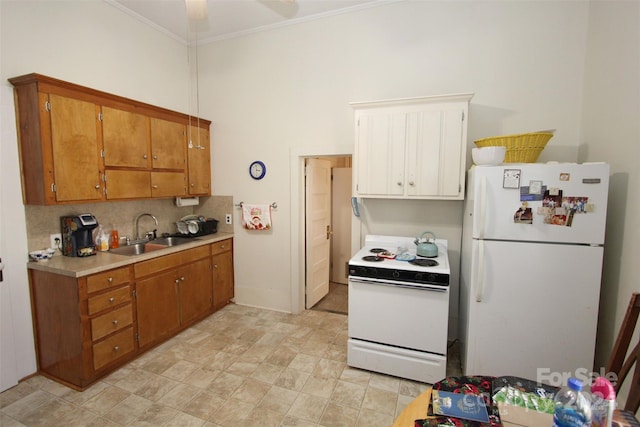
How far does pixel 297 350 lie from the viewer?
9.43 feet

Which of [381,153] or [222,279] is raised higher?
[381,153]

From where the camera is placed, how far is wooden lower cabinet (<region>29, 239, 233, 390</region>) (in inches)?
88.7

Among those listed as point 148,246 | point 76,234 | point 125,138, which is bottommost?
point 148,246

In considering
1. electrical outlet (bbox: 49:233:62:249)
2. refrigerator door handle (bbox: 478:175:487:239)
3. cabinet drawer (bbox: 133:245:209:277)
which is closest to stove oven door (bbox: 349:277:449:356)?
refrigerator door handle (bbox: 478:175:487:239)

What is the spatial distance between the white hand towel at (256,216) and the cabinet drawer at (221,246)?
0.32 m

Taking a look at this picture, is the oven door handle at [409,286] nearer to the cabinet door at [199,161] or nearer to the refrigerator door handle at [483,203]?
the refrigerator door handle at [483,203]

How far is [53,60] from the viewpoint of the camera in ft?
8.34

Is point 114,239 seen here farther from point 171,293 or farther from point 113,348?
point 113,348

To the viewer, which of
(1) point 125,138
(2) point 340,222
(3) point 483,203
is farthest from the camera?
(2) point 340,222

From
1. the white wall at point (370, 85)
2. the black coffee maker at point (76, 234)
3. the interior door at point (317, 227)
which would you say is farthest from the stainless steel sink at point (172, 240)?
the interior door at point (317, 227)

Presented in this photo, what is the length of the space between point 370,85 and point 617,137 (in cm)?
200

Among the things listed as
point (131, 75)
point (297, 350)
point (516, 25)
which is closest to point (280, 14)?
point (131, 75)

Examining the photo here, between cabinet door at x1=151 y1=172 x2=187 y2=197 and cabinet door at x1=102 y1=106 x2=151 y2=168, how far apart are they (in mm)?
169

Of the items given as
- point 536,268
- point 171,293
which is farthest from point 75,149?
point 536,268
